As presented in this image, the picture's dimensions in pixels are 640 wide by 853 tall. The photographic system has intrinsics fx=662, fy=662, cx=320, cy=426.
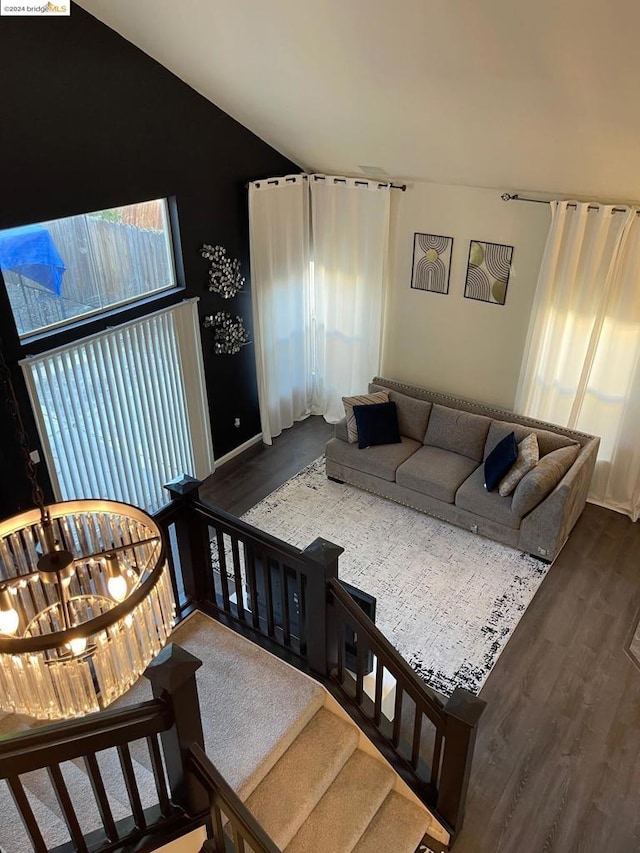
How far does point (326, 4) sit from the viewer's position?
11.5ft

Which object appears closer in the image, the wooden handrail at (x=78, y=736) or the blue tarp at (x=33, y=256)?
the wooden handrail at (x=78, y=736)

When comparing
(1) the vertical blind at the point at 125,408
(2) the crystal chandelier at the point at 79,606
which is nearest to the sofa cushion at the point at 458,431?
(1) the vertical blind at the point at 125,408

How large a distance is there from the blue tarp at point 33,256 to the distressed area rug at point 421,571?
2534 millimetres

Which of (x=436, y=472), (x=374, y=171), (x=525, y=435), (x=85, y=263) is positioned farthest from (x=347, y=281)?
(x=85, y=263)

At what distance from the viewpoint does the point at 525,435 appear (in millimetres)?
5648

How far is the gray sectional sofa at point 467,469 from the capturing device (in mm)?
5199

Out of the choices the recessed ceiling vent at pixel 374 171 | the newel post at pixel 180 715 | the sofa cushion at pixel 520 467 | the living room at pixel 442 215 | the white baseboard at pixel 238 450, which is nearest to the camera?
the newel post at pixel 180 715

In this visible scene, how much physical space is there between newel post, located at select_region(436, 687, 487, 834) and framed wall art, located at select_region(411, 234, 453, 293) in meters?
4.13

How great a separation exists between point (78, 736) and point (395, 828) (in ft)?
6.05

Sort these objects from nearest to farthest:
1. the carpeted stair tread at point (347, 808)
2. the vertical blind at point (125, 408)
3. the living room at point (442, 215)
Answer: the carpeted stair tread at point (347, 808) → the living room at point (442, 215) → the vertical blind at point (125, 408)

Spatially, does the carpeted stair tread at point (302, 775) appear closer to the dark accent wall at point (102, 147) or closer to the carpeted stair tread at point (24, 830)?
the carpeted stair tread at point (24, 830)

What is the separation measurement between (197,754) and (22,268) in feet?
11.0

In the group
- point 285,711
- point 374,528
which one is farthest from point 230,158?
point 285,711

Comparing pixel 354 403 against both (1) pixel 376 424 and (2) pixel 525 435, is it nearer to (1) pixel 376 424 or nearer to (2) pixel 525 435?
(1) pixel 376 424
